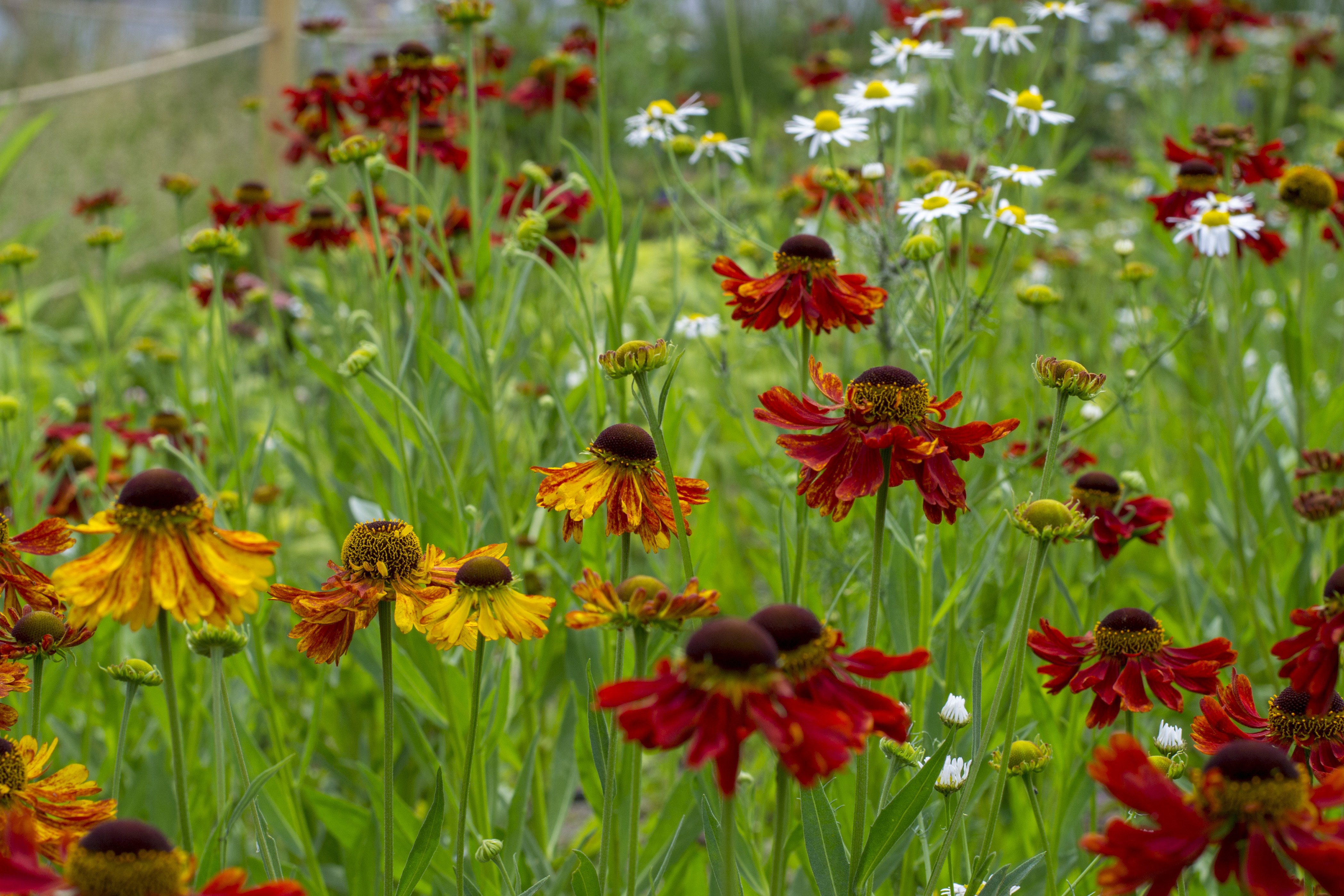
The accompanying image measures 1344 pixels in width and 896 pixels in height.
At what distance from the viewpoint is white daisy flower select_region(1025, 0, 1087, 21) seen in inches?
70.6

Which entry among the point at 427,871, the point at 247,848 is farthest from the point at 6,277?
the point at 427,871

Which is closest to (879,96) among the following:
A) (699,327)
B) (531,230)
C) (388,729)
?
(699,327)

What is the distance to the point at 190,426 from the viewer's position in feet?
6.41

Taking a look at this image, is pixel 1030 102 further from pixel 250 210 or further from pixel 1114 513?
pixel 250 210

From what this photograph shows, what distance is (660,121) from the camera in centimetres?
162

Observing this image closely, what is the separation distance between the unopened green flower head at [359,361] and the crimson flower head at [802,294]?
1.24 feet

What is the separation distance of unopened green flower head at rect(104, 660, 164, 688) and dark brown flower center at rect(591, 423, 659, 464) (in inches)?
15.3

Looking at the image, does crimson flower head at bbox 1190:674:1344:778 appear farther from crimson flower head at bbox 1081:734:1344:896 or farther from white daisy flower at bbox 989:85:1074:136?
white daisy flower at bbox 989:85:1074:136

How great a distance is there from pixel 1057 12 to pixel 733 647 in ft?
5.30

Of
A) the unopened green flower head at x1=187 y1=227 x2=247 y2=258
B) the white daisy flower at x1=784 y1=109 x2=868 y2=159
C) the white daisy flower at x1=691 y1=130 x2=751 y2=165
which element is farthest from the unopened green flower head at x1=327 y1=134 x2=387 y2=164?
the white daisy flower at x1=784 y1=109 x2=868 y2=159

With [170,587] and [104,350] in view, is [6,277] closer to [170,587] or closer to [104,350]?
[104,350]

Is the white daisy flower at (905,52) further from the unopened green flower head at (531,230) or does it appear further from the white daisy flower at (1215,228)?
the unopened green flower head at (531,230)

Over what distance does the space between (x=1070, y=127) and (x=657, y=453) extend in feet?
20.8

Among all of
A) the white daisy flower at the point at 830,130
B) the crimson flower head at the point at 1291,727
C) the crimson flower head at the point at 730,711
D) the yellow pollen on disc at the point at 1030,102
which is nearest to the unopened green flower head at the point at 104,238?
the white daisy flower at the point at 830,130
